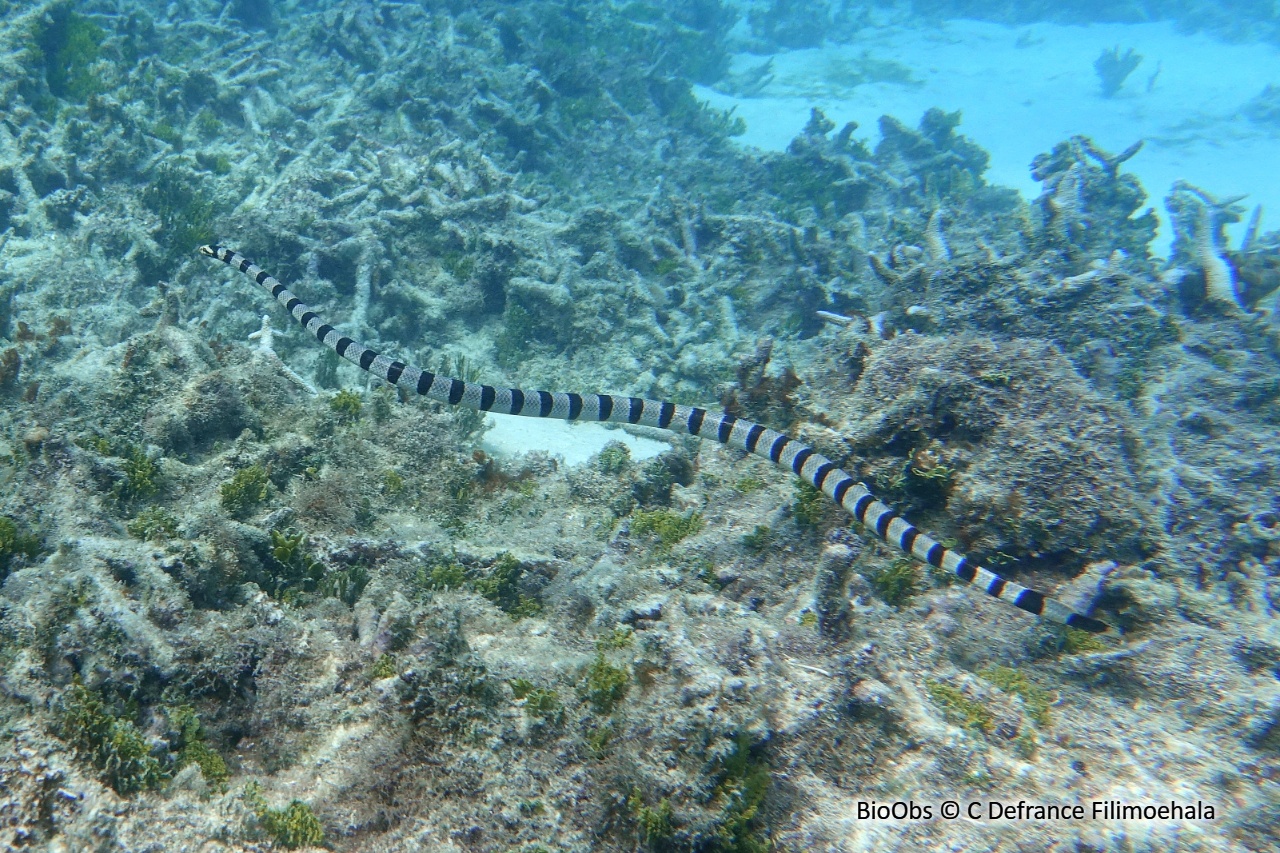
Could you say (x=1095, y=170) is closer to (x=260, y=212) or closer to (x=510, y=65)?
(x=510, y=65)

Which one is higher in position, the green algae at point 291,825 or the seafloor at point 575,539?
the seafloor at point 575,539

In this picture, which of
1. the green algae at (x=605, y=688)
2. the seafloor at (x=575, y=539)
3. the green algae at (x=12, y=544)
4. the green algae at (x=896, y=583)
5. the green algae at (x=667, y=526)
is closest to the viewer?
the seafloor at (x=575, y=539)

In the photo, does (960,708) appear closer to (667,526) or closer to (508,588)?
(667,526)

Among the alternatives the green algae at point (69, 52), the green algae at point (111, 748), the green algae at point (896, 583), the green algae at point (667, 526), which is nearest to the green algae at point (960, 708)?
the green algae at point (896, 583)

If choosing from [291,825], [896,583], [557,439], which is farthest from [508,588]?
[557,439]

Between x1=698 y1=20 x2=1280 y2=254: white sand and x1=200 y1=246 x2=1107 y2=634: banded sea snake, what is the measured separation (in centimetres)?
1213

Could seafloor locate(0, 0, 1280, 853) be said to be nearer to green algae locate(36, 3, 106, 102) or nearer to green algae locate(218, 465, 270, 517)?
green algae locate(218, 465, 270, 517)

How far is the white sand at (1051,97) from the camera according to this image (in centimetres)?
1844

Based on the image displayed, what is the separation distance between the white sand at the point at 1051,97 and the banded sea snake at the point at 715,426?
12132mm

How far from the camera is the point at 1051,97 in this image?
22875mm

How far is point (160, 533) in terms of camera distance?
2838mm

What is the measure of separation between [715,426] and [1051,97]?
25572mm

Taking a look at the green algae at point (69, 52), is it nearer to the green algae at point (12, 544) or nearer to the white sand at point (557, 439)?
the white sand at point (557, 439)

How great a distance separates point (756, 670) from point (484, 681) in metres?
0.99
